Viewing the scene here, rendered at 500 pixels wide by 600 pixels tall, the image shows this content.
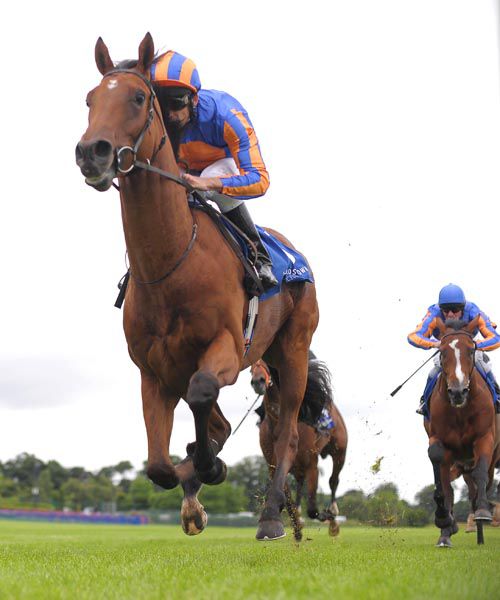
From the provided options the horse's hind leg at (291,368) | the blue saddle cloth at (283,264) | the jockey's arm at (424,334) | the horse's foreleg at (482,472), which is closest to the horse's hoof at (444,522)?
the horse's foreleg at (482,472)

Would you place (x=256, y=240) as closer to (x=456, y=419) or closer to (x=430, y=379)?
(x=456, y=419)

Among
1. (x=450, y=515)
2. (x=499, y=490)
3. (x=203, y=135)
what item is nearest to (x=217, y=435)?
(x=203, y=135)

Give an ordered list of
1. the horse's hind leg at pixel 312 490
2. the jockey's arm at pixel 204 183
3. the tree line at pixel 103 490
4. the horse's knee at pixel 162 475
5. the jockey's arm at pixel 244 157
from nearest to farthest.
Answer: the jockey's arm at pixel 204 183, the horse's knee at pixel 162 475, the jockey's arm at pixel 244 157, the horse's hind leg at pixel 312 490, the tree line at pixel 103 490

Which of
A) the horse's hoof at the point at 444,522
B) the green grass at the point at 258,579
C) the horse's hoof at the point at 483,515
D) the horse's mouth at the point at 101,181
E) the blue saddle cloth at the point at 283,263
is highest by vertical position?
the blue saddle cloth at the point at 283,263

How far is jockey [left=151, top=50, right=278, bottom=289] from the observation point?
6605mm

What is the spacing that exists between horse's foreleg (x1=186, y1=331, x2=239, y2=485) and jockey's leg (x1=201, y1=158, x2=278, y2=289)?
101 cm

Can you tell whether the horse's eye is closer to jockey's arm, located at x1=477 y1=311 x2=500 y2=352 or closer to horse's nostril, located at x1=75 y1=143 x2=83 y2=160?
horse's nostril, located at x1=75 y1=143 x2=83 y2=160

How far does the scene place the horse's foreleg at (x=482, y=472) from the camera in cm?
1023

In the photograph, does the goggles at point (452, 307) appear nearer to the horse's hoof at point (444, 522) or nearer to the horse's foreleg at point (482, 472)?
the horse's foreleg at point (482, 472)

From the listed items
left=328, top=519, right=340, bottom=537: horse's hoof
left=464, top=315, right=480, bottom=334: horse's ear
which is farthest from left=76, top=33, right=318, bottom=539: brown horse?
left=328, top=519, right=340, bottom=537: horse's hoof

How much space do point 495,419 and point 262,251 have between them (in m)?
5.31

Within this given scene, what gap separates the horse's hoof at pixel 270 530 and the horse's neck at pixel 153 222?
7.41 feet

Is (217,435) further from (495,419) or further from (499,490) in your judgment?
(499,490)

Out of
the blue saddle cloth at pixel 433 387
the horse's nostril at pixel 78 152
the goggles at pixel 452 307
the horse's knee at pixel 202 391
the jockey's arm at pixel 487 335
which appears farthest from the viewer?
the goggles at pixel 452 307
